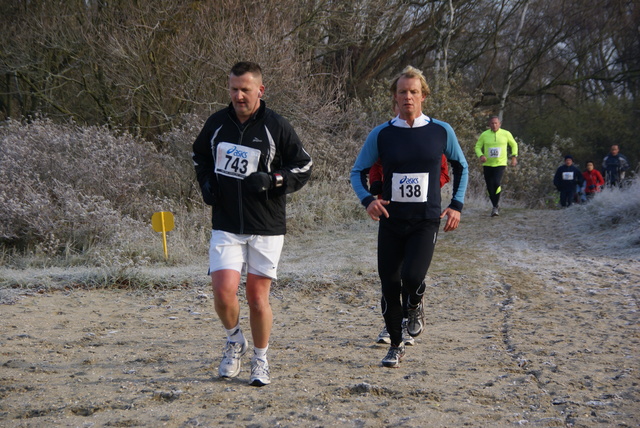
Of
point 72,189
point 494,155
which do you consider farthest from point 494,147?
point 72,189

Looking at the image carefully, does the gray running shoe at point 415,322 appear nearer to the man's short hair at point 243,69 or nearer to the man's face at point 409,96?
the man's face at point 409,96

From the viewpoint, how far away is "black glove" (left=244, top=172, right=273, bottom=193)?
14.3 ft

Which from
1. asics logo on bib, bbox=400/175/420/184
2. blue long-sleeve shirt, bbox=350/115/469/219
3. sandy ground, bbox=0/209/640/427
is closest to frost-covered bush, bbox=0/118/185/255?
sandy ground, bbox=0/209/640/427

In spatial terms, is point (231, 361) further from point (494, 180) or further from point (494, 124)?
point (494, 124)

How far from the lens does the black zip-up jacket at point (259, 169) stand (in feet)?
14.8

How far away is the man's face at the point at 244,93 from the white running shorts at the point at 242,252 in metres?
0.75

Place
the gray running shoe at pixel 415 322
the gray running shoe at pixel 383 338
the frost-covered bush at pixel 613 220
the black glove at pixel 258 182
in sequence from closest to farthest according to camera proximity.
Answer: the black glove at pixel 258 182
the gray running shoe at pixel 415 322
the gray running shoe at pixel 383 338
the frost-covered bush at pixel 613 220

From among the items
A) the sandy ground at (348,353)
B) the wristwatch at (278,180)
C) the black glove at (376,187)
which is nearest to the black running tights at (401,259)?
the black glove at (376,187)

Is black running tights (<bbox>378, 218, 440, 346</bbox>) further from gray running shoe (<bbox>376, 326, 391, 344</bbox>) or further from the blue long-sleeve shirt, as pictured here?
gray running shoe (<bbox>376, 326, 391, 344</bbox>)

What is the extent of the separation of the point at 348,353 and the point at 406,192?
4.51 ft

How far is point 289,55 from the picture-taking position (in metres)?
14.7

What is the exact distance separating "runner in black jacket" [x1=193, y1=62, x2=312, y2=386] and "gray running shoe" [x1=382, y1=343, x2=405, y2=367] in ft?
3.05

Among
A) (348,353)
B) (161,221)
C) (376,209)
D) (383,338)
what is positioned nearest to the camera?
(376,209)

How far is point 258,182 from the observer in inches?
172
